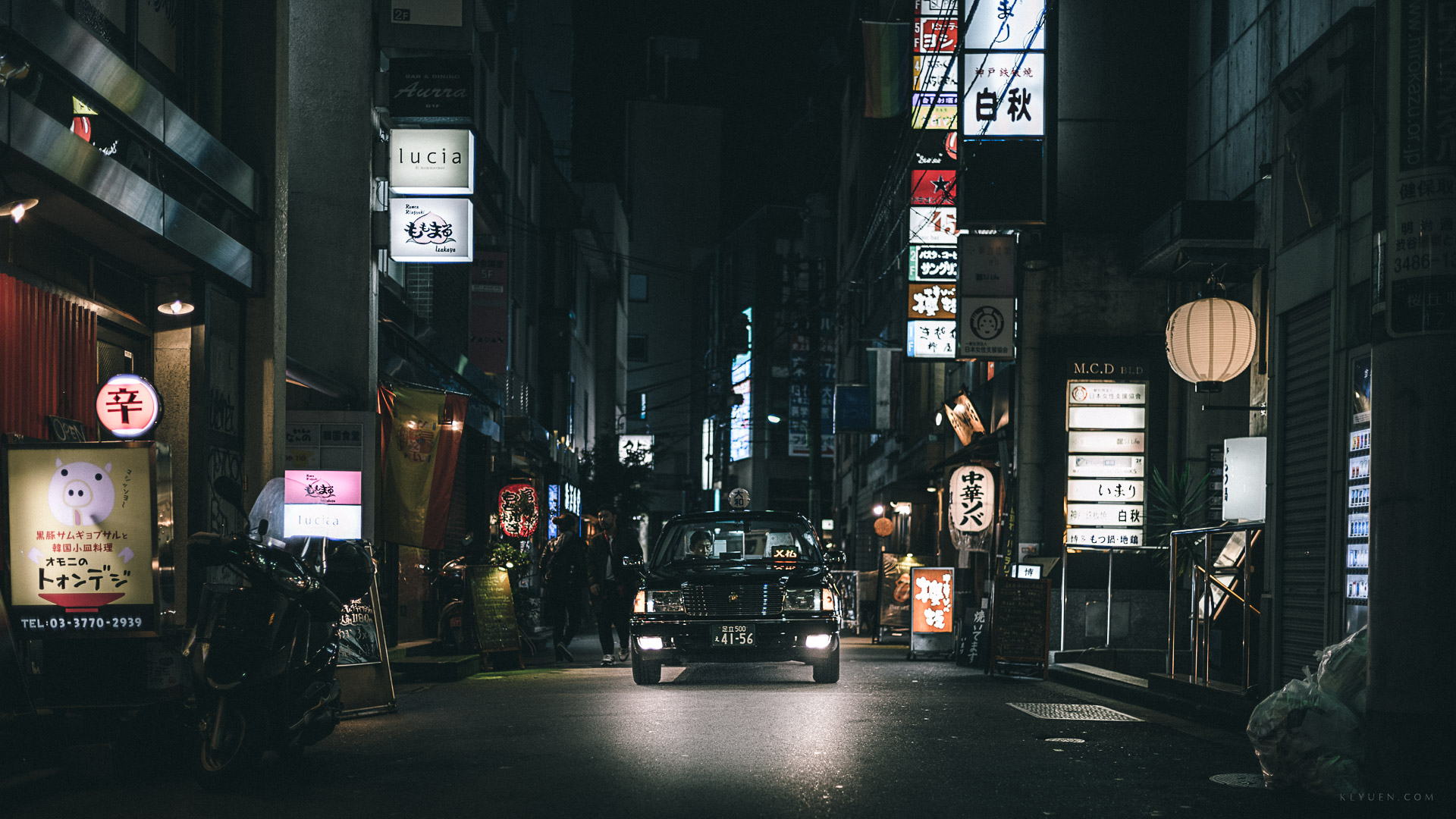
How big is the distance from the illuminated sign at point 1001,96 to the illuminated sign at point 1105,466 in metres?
5.07

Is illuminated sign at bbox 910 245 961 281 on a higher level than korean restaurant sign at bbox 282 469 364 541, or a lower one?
higher

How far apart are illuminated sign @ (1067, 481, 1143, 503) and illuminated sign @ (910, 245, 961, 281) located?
5077 mm

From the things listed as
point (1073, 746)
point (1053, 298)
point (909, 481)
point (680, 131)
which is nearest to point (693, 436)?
point (680, 131)

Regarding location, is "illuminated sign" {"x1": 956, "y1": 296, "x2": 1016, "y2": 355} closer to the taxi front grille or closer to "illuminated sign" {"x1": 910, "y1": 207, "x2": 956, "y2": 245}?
"illuminated sign" {"x1": 910, "y1": 207, "x2": 956, "y2": 245}

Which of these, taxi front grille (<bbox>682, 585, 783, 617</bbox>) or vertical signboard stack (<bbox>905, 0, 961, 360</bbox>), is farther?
vertical signboard stack (<bbox>905, 0, 961, 360</bbox>)

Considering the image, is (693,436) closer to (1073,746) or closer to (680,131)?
(680,131)

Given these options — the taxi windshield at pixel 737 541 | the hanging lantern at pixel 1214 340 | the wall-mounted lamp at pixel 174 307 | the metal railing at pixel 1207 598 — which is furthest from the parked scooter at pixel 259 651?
the hanging lantern at pixel 1214 340

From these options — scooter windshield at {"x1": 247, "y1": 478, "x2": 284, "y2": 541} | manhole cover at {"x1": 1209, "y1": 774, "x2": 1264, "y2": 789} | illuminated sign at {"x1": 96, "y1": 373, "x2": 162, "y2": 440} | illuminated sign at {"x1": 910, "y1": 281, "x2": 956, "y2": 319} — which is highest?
illuminated sign at {"x1": 910, "y1": 281, "x2": 956, "y2": 319}

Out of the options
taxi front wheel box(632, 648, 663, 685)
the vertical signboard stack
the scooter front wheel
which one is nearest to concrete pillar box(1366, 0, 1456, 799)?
the scooter front wheel

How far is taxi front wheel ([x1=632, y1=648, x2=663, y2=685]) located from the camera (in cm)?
1392

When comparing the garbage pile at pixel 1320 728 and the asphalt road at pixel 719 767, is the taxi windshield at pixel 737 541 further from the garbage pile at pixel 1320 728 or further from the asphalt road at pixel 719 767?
the garbage pile at pixel 1320 728

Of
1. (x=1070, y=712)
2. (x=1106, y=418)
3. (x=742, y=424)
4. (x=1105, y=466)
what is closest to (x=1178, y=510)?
(x=1105, y=466)

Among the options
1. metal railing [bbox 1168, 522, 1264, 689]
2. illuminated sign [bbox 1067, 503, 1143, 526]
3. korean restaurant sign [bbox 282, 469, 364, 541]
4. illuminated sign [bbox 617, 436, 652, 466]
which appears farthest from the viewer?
illuminated sign [bbox 617, 436, 652, 466]

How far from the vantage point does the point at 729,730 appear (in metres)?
9.56
